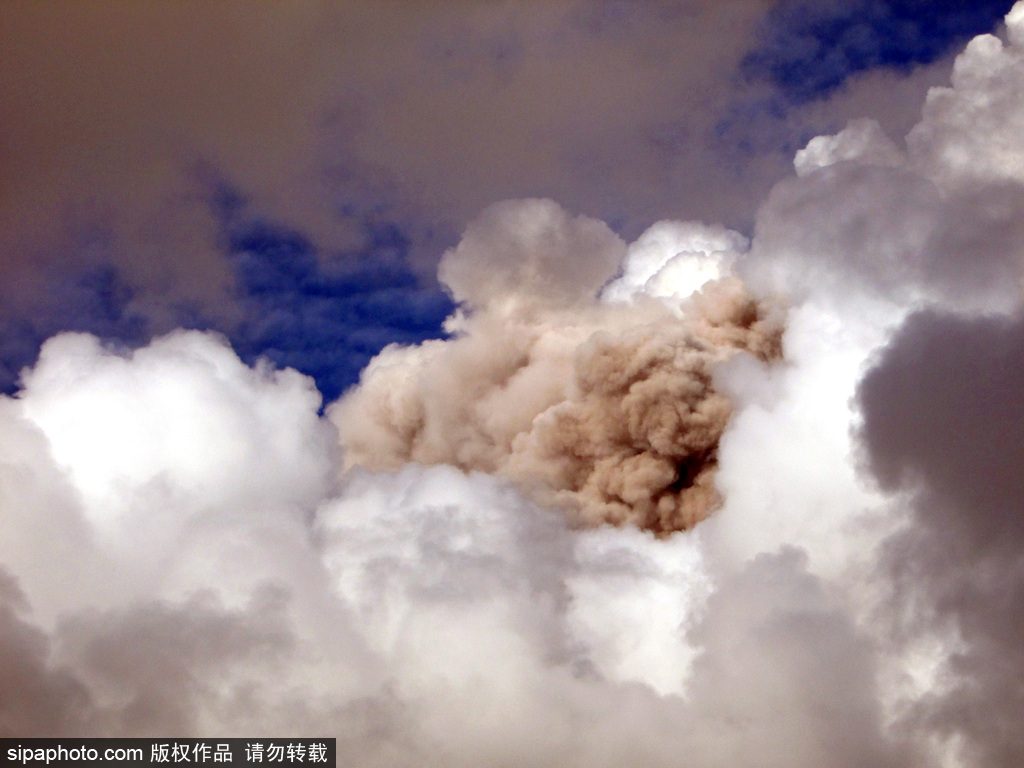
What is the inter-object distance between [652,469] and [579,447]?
6.05 meters

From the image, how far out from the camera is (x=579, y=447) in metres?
62.3

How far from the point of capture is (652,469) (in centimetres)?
5888

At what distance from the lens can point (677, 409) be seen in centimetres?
5909

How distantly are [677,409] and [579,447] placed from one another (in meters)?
7.89

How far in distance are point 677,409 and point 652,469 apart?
14.9 ft
